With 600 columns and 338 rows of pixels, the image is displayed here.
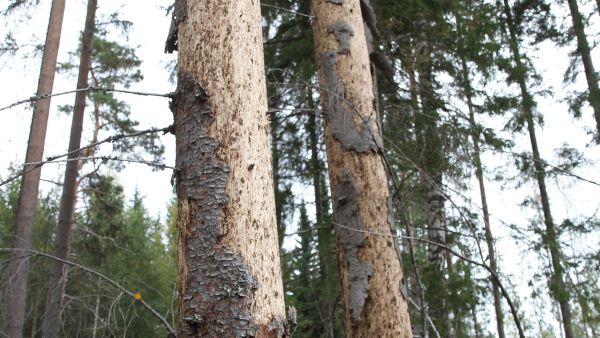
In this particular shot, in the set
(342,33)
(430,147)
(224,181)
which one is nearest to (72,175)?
(430,147)

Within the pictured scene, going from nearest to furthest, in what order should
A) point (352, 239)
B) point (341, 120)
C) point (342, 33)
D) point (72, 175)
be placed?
point (352, 239), point (341, 120), point (342, 33), point (72, 175)

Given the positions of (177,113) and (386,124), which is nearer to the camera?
(177,113)

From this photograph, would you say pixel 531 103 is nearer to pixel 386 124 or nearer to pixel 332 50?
pixel 386 124

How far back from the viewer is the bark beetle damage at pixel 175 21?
2037 mm

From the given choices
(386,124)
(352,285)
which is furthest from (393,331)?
(386,124)

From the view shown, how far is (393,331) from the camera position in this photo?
9.73 feet

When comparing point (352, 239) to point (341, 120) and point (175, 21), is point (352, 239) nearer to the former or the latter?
point (341, 120)

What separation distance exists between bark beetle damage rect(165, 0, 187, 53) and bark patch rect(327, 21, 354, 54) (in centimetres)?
177

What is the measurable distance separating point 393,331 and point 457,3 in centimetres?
549

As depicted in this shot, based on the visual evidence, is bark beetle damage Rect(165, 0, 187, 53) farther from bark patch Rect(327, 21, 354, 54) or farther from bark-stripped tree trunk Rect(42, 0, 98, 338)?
bark-stripped tree trunk Rect(42, 0, 98, 338)

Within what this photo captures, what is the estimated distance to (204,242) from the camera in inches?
65.1

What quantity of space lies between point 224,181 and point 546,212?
485 inches

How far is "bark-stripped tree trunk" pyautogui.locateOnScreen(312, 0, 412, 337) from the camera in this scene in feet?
10.0

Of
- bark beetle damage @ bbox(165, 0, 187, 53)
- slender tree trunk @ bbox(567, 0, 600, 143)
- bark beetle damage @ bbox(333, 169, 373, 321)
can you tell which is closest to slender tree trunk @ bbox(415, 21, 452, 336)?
bark beetle damage @ bbox(333, 169, 373, 321)
